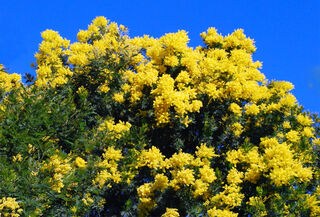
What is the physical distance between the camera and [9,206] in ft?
29.6

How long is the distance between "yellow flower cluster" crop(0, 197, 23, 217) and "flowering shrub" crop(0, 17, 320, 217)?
0.83 ft

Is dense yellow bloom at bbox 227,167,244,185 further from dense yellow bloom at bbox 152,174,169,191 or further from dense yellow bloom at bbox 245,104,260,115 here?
dense yellow bloom at bbox 245,104,260,115

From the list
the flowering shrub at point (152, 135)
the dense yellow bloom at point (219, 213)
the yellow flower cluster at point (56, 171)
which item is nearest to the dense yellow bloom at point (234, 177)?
the flowering shrub at point (152, 135)

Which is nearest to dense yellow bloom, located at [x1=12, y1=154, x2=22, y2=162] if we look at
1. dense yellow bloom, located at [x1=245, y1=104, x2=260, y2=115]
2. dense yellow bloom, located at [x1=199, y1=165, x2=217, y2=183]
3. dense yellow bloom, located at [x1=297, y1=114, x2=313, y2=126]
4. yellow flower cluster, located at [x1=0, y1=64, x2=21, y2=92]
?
yellow flower cluster, located at [x1=0, y1=64, x2=21, y2=92]

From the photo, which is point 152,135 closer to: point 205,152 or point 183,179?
point 205,152

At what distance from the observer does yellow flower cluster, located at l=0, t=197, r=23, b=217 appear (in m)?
9.00

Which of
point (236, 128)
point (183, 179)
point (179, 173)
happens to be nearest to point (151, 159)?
point (179, 173)

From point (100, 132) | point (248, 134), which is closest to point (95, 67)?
point (100, 132)

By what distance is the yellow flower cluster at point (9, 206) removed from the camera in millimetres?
9000

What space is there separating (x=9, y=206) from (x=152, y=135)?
649cm

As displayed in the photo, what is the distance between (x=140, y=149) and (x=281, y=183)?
460cm

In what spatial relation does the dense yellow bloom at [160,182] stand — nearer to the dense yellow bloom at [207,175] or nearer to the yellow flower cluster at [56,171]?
the dense yellow bloom at [207,175]

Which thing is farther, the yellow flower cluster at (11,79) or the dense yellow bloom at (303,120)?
the dense yellow bloom at (303,120)

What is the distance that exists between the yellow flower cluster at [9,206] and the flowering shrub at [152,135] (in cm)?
25
